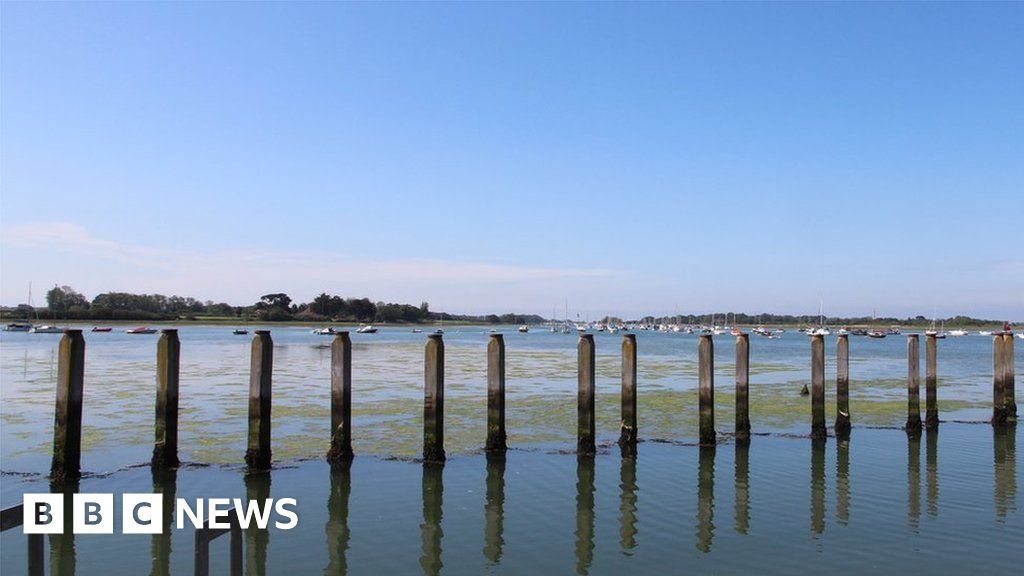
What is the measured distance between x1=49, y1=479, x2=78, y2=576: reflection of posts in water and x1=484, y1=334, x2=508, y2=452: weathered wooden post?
7.78m

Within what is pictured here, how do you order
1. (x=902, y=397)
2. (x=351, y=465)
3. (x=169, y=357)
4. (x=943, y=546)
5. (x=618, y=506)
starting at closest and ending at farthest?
1. (x=943, y=546)
2. (x=618, y=506)
3. (x=169, y=357)
4. (x=351, y=465)
5. (x=902, y=397)

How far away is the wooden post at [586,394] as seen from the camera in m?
16.4

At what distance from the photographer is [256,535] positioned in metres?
11.5

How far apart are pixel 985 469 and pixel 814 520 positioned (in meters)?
6.45

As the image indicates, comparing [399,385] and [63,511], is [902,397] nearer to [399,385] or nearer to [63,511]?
[399,385]

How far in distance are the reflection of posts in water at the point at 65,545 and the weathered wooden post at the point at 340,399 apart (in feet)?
15.8

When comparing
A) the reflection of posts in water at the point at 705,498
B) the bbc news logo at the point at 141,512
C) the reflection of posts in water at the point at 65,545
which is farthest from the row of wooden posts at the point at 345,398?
the bbc news logo at the point at 141,512

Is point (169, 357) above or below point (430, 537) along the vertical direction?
above

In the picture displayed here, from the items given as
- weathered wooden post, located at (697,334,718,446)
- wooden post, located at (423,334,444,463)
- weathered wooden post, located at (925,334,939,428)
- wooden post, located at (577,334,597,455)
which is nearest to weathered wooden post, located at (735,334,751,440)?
weathered wooden post, located at (697,334,718,446)

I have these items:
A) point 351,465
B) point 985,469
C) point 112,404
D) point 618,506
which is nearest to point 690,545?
point 618,506

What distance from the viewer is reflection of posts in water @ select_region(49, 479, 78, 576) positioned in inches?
402

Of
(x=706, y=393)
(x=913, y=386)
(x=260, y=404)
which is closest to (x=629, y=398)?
(x=706, y=393)

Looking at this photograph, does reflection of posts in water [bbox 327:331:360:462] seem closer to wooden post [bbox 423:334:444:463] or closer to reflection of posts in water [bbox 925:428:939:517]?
wooden post [bbox 423:334:444:463]

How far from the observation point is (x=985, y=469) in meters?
16.2
